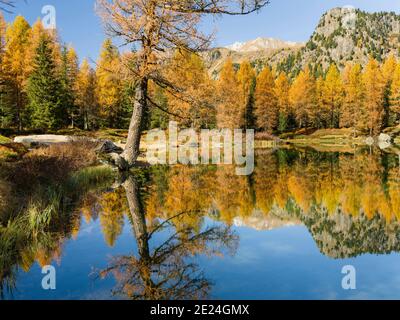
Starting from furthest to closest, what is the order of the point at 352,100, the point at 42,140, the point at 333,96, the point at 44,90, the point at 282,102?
the point at 333,96, the point at 282,102, the point at 352,100, the point at 44,90, the point at 42,140

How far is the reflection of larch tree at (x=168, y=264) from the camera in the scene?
3674 millimetres

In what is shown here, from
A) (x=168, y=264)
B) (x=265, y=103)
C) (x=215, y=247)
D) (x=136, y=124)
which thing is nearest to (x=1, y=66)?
(x=136, y=124)

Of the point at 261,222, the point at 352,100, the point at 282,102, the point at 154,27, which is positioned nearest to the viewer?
the point at 261,222

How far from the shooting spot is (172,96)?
36.3 metres

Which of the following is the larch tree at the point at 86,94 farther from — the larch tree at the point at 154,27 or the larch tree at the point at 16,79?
the larch tree at the point at 154,27

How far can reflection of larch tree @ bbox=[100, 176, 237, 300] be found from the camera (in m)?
3.67

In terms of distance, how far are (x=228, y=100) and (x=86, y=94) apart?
16.9 m

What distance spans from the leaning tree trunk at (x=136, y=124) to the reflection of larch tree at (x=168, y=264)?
295 inches

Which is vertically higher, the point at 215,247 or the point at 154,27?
the point at 154,27

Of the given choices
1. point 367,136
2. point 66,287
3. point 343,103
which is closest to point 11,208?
point 66,287

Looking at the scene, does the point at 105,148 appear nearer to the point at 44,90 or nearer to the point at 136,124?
the point at 136,124

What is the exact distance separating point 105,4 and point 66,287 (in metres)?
11.0

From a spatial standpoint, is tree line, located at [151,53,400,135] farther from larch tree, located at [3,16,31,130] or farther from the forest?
larch tree, located at [3,16,31,130]
